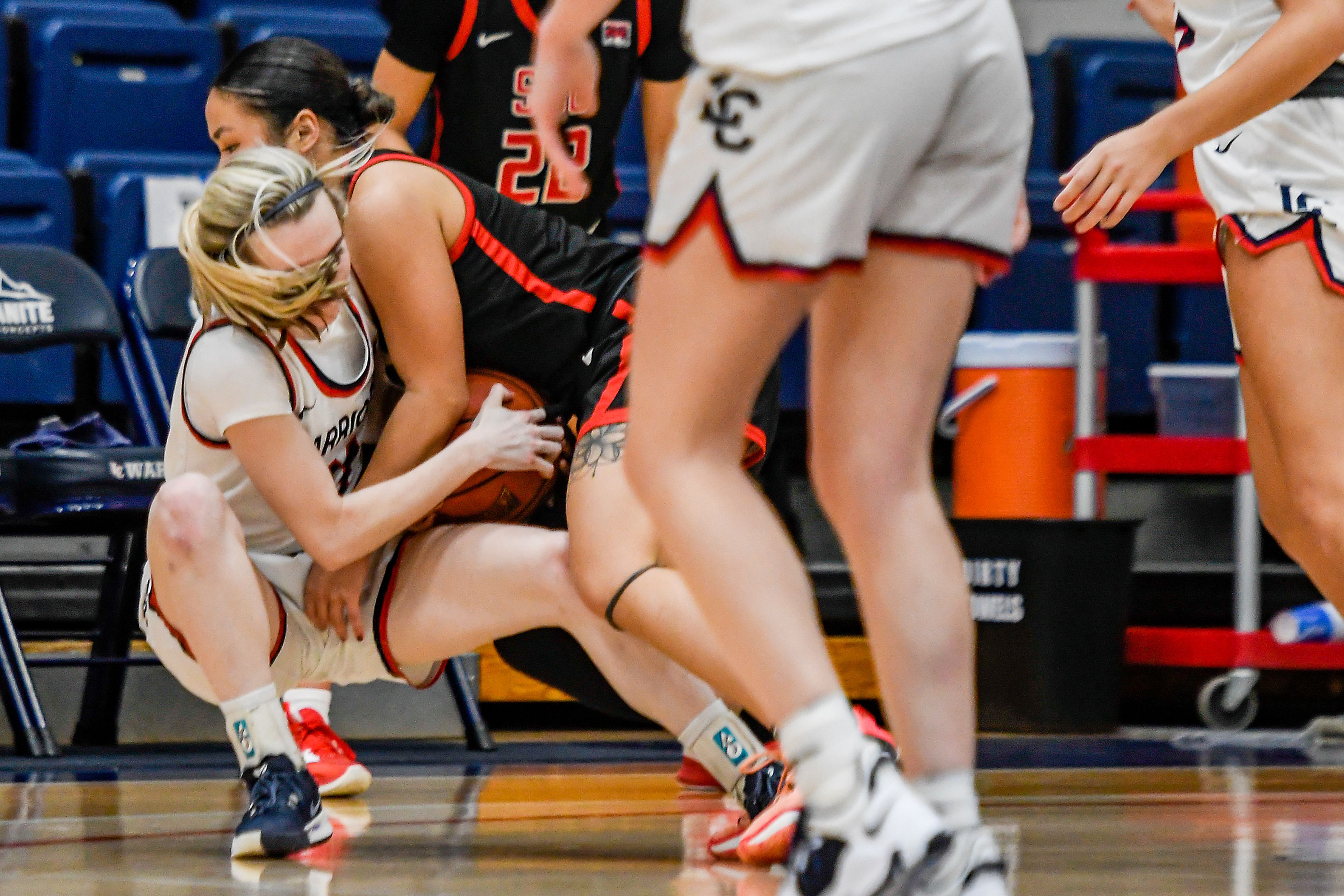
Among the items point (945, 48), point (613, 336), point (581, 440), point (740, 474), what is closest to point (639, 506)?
point (581, 440)

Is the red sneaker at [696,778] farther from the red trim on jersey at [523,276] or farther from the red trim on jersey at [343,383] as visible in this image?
the red trim on jersey at [343,383]

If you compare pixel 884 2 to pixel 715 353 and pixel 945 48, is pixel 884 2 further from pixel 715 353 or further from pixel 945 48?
pixel 715 353

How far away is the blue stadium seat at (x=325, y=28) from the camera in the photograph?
461 cm

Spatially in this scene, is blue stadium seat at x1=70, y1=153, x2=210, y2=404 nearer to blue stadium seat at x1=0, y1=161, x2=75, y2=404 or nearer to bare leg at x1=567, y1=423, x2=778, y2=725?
blue stadium seat at x1=0, y1=161, x2=75, y2=404

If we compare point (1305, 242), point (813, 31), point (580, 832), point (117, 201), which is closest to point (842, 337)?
point (813, 31)

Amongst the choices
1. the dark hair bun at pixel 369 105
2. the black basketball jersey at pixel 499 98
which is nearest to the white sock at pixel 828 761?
the dark hair bun at pixel 369 105

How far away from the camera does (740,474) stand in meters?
1.52

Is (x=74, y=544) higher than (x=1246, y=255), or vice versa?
(x=1246, y=255)

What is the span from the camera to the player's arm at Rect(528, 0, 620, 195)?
1.61m

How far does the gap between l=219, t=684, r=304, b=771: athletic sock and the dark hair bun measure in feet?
3.05

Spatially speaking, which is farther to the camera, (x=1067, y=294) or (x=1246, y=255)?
(x=1067, y=294)

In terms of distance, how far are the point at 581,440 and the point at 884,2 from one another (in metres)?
1.09

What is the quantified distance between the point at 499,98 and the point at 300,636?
1379 millimetres

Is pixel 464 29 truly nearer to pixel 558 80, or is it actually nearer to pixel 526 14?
pixel 526 14
